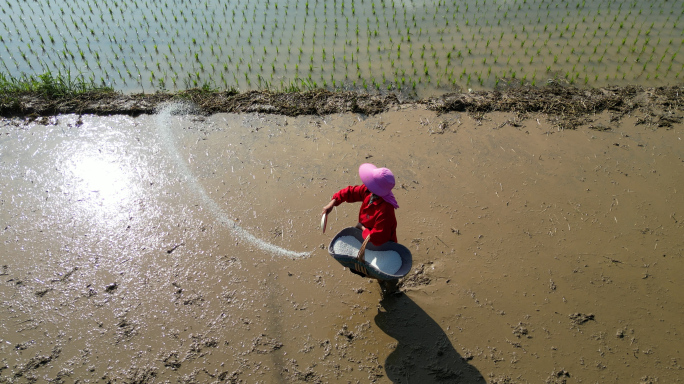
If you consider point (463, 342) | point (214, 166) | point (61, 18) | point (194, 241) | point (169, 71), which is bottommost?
point (463, 342)

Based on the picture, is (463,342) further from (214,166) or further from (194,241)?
(214,166)

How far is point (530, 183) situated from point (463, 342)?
5.77 feet

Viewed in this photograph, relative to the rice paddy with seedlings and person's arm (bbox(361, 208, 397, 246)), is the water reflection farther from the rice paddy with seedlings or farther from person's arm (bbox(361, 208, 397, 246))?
person's arm (bbox(361, 208, 397, 246))

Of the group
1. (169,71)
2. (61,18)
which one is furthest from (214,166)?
(61,18)

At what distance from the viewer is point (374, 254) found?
241cm

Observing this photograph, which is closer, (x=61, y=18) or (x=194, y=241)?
(x=194, y=241)

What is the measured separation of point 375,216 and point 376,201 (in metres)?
0.09

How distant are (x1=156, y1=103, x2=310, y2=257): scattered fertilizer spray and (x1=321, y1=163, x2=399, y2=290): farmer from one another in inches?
31.6

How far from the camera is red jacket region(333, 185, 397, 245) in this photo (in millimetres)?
2291

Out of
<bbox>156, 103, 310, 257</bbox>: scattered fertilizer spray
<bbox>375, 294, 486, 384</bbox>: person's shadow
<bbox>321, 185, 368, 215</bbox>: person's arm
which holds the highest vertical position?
<bbox>321, 185, 368, 215</bbox>: person's arm

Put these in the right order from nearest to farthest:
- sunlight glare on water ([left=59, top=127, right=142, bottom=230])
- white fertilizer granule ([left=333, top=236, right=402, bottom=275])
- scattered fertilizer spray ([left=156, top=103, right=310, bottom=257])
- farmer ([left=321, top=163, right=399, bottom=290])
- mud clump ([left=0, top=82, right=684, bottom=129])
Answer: farmer ([left=321, top=163, right=399, bottom=290]), white fertilizer granule ([left=333, top=236, right=402, bottom=275]), scattered fertilizer spray ([left=156, top=103, right=310, bottom=257]), sunlight glare on water ([left=59, top=127, right=142, bottom=230]), mud clump ([left=0, top=82, right=684, bottom=129])


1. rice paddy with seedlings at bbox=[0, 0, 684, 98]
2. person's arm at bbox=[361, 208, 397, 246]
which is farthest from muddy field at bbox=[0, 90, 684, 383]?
rice paddy with seedlings at bbox=[0, 0, 684, 98]

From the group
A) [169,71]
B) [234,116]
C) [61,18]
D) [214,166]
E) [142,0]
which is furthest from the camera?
[142,0]

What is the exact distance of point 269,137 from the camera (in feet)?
13.7
